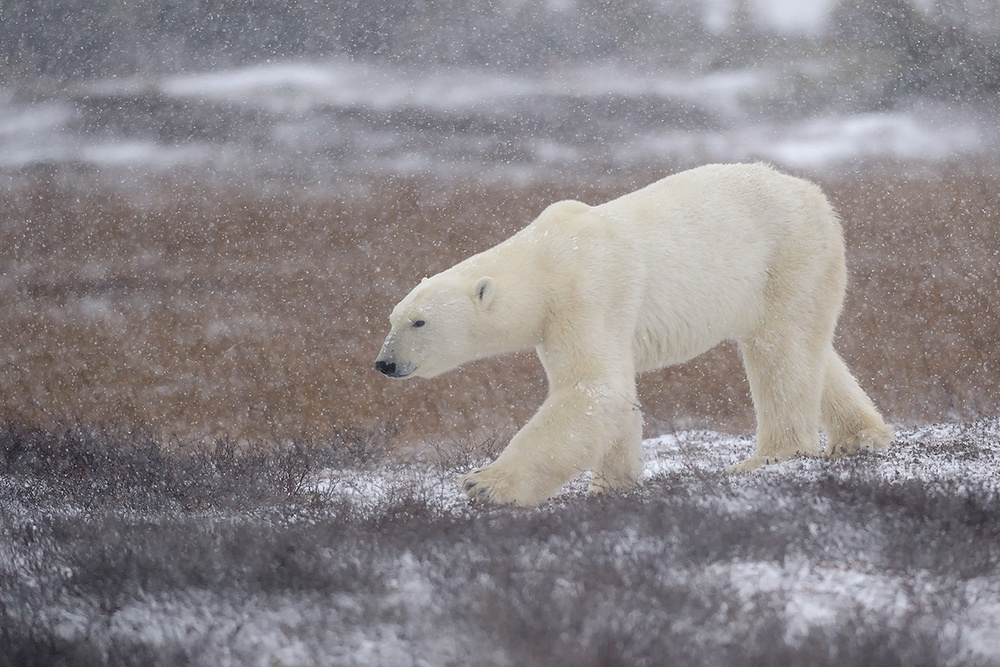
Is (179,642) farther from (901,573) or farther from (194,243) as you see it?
(194,243)

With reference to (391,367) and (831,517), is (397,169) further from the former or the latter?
(831,517)

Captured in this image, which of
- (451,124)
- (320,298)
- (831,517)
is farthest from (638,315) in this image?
(451,124)

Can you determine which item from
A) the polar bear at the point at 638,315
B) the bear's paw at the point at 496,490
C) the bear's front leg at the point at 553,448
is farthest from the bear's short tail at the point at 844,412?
the bear's paw at the point at 496,490

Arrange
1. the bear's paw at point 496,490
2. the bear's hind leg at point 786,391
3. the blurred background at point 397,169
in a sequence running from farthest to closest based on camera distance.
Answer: the blurred background at point 397,169 < the bear's hind leg at point 786,391 < the bear's paw at point 496,490

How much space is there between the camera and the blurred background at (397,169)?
859cm

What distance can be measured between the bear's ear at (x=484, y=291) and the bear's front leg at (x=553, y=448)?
0.53 metres

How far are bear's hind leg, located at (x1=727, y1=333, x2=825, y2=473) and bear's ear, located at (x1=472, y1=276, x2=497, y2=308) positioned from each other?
1615mm

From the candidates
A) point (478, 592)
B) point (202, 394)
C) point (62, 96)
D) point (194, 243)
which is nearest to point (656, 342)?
point (478, 592)

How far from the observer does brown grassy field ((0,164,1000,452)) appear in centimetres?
845

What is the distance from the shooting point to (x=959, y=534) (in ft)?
9.37

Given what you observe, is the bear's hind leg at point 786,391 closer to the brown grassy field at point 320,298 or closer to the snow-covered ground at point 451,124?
the brown grassy field at point 320,298

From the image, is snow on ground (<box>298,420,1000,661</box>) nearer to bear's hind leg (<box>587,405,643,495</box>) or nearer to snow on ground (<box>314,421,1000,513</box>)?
snow on ground (<box>314,421,1000,513</box>)

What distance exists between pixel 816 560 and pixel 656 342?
68.9 inches

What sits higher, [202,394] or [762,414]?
[762,414]
